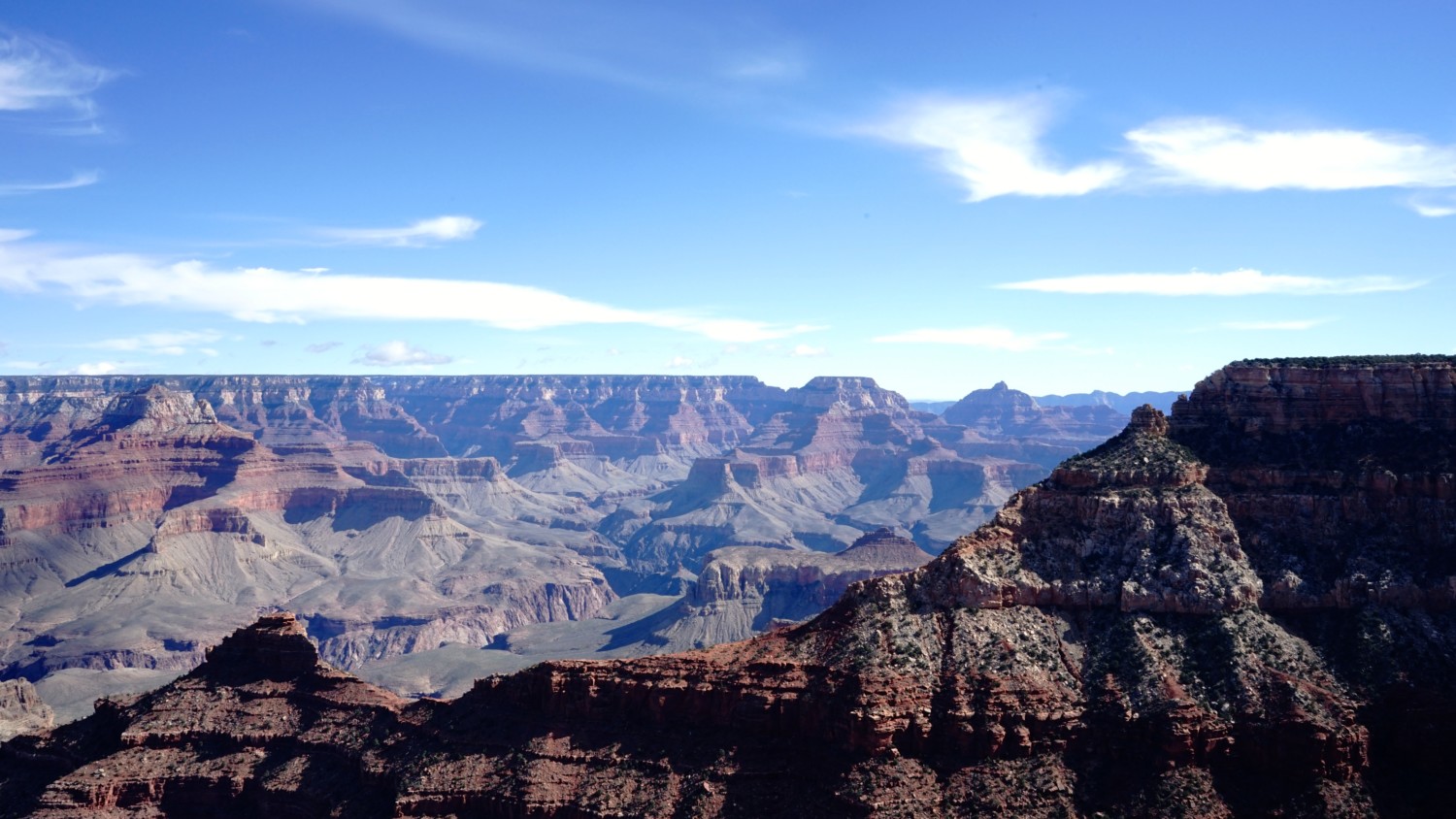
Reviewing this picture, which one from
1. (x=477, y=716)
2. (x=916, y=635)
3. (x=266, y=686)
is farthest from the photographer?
(x=266, y=686)

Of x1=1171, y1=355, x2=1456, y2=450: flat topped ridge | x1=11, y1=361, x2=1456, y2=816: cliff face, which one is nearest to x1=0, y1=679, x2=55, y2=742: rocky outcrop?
x1=11, y1=361, x2=1456, y2=816: cliff face

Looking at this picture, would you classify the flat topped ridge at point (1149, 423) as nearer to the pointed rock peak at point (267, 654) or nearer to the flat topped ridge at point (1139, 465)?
the flat topped ridge at point (1139, 465)

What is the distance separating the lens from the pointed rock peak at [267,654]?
311 feet

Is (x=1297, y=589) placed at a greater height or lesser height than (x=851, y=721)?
greater

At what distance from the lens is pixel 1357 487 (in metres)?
78.8

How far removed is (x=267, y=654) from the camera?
95.6m

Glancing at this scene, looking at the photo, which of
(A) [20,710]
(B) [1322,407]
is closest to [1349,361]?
(B) [1322,407]

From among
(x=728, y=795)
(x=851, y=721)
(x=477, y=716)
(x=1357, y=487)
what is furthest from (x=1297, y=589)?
(x=477, y=716)

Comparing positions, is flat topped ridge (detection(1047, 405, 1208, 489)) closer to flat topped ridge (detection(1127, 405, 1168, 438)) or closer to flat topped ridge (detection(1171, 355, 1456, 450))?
flat topped ridge (detection(1127, 405, 1168, 438))

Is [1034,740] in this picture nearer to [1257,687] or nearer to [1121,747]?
[1121,747]

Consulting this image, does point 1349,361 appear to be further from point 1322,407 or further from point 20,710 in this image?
point 20,710

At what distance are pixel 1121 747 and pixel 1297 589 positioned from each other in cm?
1793

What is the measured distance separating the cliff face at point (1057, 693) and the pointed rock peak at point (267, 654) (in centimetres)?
516

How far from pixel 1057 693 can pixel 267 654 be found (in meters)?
63.7
